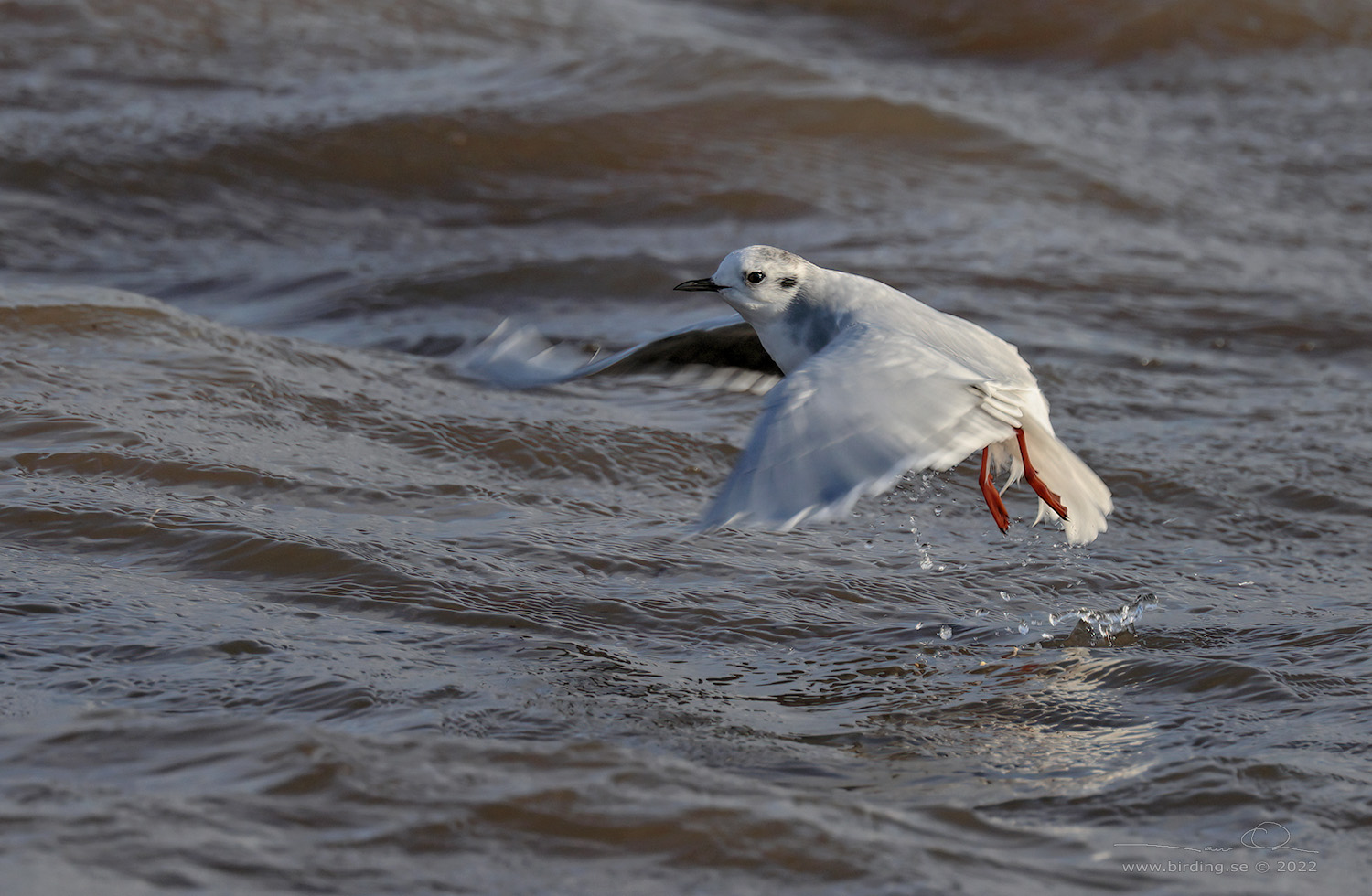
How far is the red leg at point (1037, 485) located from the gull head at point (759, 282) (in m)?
0.72

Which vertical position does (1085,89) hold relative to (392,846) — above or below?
above

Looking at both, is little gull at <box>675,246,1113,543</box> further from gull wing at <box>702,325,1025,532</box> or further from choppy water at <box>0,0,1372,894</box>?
choppy water at <box>0,0,1372,894</box>

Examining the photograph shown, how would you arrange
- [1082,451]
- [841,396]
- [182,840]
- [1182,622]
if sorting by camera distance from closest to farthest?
[182,840] < [841,396] < [1182,622] < [1082,451]

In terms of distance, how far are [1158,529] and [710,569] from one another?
152 cm

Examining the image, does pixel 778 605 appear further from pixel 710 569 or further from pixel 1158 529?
pixel 1158 529

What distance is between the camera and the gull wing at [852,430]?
10.3 feet

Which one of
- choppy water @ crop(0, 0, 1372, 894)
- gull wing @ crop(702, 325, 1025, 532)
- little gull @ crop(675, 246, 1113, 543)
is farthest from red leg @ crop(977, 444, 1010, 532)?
gull wing @ crop(702, 325, 1025, 532)

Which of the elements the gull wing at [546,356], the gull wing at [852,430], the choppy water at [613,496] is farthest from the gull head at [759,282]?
the choppy water at [613,496]

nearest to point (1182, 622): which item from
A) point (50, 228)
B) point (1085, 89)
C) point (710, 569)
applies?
point (710, 569)

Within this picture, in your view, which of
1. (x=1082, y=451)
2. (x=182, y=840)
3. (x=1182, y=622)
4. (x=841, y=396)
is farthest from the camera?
(x=1082, y=451)

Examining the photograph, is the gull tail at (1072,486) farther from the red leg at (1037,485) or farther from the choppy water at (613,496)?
the choppy water at (613,496)

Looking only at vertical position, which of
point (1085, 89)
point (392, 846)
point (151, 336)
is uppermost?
point (1085, 89)

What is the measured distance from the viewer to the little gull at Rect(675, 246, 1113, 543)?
3180 millimetres

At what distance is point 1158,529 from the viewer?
189 inches
